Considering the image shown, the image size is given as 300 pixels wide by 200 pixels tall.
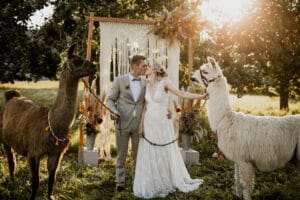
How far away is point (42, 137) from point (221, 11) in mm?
11057

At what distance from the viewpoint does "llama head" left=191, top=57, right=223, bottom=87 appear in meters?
5.25

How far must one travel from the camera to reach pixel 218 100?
533 cm

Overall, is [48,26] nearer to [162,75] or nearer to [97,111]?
[97,111]

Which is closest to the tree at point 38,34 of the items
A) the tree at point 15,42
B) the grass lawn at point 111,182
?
the tree at point 15,42

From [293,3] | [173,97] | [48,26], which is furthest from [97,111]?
[293,3]

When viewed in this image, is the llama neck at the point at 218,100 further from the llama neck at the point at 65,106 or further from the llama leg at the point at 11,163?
the llama leg at the point at 11,163

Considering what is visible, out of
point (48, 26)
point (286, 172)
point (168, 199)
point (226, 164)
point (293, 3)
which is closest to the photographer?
point (168, 199)

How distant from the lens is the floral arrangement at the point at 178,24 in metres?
7.68

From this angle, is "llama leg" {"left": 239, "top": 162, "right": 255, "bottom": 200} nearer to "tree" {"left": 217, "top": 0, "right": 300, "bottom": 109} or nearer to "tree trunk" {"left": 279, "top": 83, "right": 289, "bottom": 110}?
"tree" {"left": 217, "top": 0, "right": 300, "bottom": 109}

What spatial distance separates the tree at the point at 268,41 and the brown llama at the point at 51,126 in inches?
370

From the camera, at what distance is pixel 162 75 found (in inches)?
232

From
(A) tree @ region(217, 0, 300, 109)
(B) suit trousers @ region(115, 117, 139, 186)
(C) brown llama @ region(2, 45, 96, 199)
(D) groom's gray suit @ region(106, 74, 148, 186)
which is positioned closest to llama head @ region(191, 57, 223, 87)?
(D) groom's gray suit @ region(106, 74, 148, 186)

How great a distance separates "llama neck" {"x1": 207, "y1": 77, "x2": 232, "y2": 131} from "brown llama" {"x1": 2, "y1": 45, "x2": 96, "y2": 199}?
4.92ft

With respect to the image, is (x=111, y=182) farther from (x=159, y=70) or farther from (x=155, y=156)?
(x=159, y=70)
